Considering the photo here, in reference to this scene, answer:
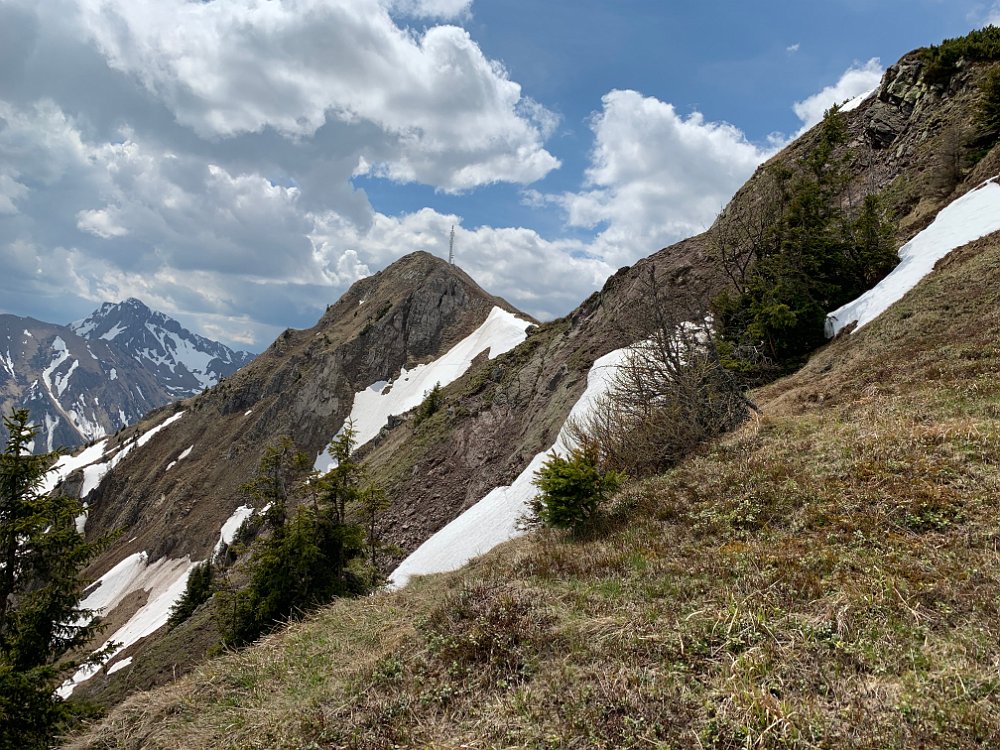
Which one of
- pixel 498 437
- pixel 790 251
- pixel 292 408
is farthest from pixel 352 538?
pixel 292 408

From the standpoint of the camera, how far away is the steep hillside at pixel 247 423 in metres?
59.8

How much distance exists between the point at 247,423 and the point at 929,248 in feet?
282

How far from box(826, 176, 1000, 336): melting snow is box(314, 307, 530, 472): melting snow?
41.3 meters

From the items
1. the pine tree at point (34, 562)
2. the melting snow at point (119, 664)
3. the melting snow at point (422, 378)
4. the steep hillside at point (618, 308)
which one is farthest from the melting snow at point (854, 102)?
the melting snow at point (119, 664)

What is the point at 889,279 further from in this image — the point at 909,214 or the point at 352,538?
the point at 352,538

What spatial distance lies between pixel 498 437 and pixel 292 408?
53.7 metres

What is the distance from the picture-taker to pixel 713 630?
5.21 m

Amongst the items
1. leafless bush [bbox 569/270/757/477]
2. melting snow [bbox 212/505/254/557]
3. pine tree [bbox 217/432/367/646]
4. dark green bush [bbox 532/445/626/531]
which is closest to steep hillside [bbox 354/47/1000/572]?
leafless bush [bbox 569/270/757/477]

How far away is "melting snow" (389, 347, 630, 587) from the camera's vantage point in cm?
1845

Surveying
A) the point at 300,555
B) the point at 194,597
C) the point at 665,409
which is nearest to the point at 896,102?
the point at 665,409

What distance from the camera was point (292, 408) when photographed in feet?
240

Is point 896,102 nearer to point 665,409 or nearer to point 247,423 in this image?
point 665,409

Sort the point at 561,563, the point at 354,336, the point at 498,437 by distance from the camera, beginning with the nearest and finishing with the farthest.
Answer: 1. the point at 561,563
2. the point at 498,437
3. the point at 354,336

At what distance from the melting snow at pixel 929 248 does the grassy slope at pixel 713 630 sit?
7.92m
